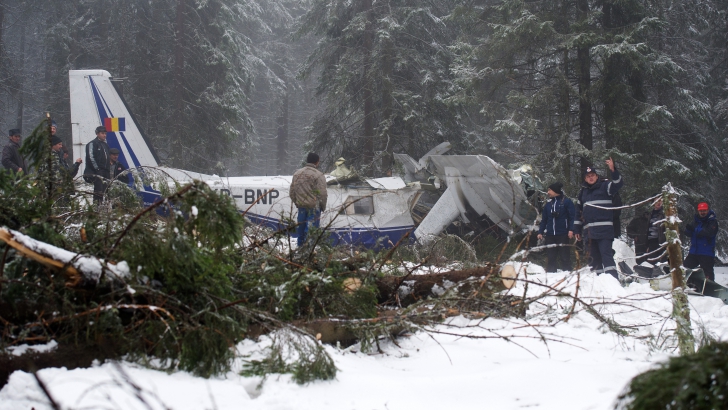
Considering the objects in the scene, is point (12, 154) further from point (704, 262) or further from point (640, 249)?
point (704, 262)

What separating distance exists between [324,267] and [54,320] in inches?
87.9

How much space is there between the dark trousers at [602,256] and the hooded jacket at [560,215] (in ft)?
1.67

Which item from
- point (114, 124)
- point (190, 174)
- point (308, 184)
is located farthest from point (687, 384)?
point (114, 124)

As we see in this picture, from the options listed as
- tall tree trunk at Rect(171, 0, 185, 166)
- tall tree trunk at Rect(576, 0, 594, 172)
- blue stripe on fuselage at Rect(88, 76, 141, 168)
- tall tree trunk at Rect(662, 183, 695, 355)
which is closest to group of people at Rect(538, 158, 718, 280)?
tall tree trunk at Rect(662, 183, 695, 355)

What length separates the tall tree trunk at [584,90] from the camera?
12.9 meters

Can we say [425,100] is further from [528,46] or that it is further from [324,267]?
[324,267]

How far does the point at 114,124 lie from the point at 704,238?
11.8 m

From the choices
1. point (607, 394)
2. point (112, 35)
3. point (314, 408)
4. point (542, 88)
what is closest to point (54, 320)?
point (314, 408)

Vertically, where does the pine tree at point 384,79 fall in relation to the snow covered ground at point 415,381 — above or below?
above

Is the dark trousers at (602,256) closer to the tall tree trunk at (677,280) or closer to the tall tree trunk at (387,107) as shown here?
the tall tree trunk at (677,280)

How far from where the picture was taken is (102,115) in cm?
1235

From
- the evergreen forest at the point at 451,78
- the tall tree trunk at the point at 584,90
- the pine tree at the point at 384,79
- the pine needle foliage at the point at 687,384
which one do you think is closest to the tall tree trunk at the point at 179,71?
the evergreen forest at the point at 451,78

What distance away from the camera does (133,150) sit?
12.6m

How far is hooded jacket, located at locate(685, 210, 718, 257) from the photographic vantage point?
27.9 ft
